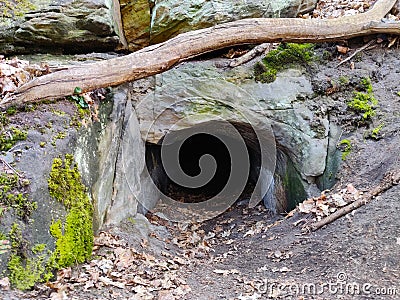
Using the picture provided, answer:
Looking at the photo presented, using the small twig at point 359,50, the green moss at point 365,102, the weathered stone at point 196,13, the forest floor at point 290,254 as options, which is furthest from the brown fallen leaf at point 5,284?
the small twig at point 359,50

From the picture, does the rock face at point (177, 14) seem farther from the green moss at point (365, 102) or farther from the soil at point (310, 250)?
the green moss at point (365, 102)

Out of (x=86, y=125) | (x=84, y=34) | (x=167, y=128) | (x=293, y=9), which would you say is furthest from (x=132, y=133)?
(x=293, y=9)

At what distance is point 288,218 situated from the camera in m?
5.53

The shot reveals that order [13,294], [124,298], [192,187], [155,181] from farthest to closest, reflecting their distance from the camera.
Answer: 1. [192,187]
2. [155,181]
3. [124,298]
4. [13,294]

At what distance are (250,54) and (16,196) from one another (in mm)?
4901

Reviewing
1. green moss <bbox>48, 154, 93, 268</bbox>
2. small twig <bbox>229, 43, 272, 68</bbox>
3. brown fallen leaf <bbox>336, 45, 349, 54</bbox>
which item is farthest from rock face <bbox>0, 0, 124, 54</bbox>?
brown fallen leaf <bbox>336, 45, 349, 54</bbox>

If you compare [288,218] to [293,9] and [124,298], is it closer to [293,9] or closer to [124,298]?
[124,298]

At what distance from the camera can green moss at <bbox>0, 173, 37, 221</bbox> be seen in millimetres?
3258

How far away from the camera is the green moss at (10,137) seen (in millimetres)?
3736

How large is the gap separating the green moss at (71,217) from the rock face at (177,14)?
369cm

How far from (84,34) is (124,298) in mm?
4780

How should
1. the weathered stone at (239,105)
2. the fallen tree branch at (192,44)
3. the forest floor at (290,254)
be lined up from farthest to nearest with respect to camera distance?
the weathered stone at (239,105), the fallen tree branch at (192,44), the forest floor at (290,254)

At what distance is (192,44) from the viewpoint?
219 inches

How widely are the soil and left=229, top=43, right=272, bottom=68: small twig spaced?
1.14 m
